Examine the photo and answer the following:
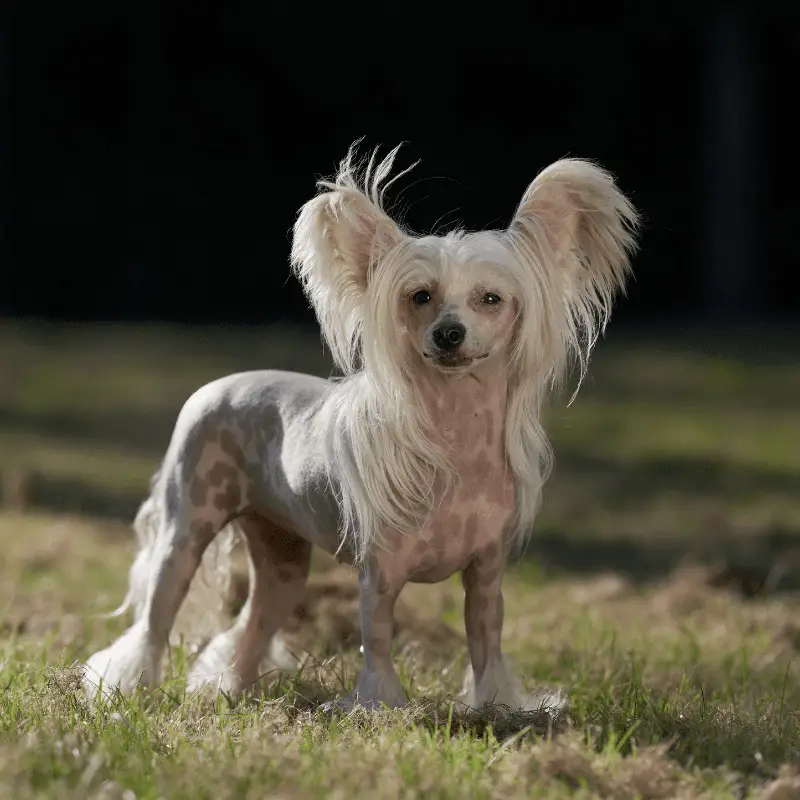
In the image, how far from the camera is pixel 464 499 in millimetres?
2939

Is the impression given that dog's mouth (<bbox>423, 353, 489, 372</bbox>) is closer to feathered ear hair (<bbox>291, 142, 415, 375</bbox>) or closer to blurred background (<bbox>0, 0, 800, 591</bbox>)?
feathered ear hair (<bbox>291, 142, 415, 375</bbox>)

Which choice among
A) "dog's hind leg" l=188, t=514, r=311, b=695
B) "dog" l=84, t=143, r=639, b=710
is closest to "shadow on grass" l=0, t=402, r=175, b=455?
→ "dog's hind leg" l=188, t=514, r=311, b=695

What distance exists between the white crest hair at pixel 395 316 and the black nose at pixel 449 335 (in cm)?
14

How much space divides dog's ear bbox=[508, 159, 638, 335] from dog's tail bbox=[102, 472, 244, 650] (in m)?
1.08

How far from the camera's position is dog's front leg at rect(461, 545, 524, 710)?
9.98 feet

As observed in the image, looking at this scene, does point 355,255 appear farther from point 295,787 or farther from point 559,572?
point 559,572

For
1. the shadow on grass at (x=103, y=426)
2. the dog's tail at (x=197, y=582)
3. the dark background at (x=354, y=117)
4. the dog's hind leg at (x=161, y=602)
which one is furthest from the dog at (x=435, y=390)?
the dark background at (x=354, y=117)

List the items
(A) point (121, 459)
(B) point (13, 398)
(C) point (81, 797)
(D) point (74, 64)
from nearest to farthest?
(C) point (81, 797) < (A) point (121, 459) < (B) point (13, 398) < (D) point (74, 64)

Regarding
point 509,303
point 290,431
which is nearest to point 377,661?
point 290,431

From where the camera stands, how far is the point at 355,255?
2953 mm

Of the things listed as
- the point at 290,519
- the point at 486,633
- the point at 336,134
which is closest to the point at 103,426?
the point at 336,134

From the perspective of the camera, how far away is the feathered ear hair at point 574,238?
295cm

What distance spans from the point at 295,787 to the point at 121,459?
504cm

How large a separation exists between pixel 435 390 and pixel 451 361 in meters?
0.15
